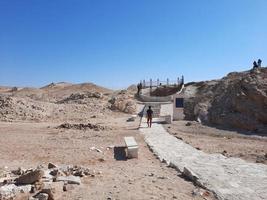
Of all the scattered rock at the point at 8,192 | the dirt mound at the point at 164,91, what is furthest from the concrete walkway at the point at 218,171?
the dirt mound at the point at 164,91

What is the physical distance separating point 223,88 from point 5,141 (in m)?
19.0

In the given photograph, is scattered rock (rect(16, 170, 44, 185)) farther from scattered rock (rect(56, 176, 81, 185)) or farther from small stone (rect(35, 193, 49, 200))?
small stone (rect(35, 193, 49, 200))

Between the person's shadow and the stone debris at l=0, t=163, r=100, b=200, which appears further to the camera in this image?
the person's shadow

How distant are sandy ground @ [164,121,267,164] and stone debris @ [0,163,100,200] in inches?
267

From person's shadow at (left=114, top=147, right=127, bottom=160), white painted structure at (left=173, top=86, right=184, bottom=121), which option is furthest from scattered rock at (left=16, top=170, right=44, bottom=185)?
white painted structure at (left=173, top=86, right=184, bottom=121)

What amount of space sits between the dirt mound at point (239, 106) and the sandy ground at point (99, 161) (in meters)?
6.66

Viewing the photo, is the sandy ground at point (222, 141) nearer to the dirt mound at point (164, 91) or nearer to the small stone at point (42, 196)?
the small stone at point (42, 196)

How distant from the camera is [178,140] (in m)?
17.4

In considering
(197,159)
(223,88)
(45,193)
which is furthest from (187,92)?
(45,193)

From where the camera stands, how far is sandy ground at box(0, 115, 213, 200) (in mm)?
8125

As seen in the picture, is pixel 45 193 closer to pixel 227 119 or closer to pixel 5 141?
pixel 5 141

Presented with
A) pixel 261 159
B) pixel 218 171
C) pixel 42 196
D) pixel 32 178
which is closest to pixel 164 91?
pixel 261 159

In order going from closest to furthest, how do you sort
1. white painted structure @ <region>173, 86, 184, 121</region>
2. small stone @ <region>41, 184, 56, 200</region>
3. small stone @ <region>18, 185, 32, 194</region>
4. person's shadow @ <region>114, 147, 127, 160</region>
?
small stone @ <region>41, 184, 56, 200</region> → small stone @ <region>18, 185, 32, 194</region> → person's shadow @ <region>114, 147, 127, 160</region> → white painted structure @ <region>173, 86, 184, 121</region>

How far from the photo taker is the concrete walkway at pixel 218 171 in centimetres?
834
